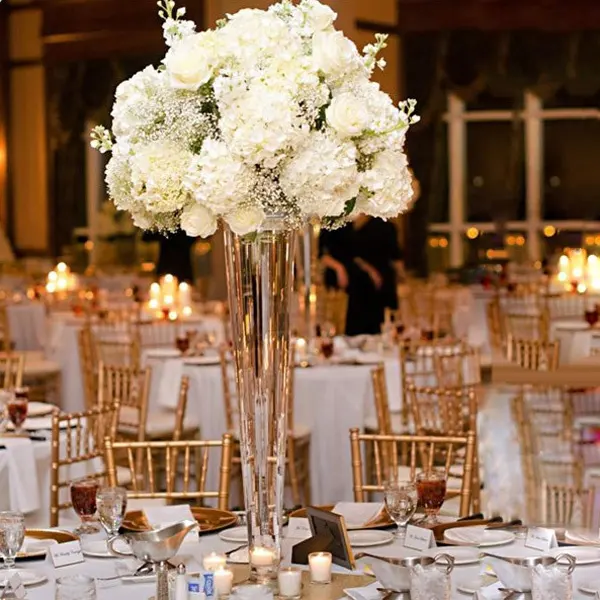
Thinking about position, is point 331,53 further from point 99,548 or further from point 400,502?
point 99,548

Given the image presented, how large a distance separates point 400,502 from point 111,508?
0.69 metres

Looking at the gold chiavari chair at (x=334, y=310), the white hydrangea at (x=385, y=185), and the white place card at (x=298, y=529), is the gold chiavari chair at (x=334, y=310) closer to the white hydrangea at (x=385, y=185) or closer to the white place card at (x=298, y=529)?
the white place card at (x=298, y=529)

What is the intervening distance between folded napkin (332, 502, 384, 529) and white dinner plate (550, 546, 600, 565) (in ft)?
1.84

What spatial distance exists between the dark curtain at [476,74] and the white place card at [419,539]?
12.8 m

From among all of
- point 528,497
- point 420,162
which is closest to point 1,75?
point 420,162

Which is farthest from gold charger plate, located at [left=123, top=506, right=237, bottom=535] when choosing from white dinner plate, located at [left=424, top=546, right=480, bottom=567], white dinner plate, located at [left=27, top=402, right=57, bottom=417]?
white dinner plate, located at [left=27, top=402, right=57, bottom=417]

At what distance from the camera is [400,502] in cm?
344

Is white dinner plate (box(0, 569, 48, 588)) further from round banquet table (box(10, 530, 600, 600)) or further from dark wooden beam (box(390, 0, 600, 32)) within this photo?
dark wooden beam (box(390, 0, 600, 32))

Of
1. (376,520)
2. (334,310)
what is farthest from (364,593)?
(334,310)

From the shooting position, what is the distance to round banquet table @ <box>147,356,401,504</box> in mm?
7066

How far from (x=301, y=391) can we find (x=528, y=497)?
1276mm

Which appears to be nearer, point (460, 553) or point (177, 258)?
point (460, 553)

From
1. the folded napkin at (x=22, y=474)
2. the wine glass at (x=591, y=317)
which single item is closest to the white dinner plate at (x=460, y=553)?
the folded napkin at (x=22, y=474)

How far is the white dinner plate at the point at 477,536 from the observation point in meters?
3.36
